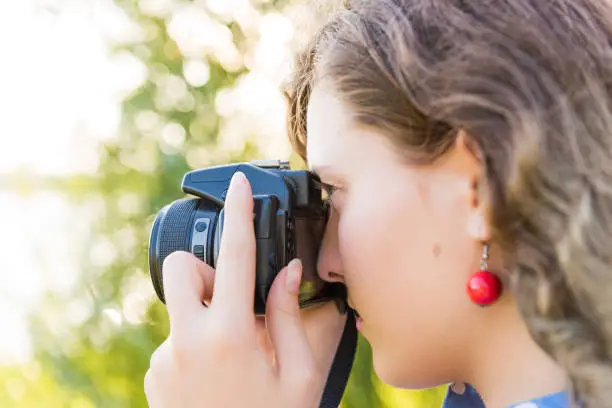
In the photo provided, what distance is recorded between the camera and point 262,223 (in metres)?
0.70

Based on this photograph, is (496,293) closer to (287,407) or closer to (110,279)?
(287,407)

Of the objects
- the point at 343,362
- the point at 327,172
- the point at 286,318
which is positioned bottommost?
the point at 343,362

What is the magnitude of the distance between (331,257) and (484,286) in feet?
0.55

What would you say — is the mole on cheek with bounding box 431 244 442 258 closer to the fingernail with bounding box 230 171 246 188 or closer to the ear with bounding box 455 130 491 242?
the ear with bounding box 455 130 491 242

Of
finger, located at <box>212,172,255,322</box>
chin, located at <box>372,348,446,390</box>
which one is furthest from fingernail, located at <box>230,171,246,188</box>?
chin, located at <box>372,348,446,390</box>

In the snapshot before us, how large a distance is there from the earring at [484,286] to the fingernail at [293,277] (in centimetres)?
16

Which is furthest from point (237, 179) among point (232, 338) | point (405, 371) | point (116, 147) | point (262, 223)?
point (116, 147)

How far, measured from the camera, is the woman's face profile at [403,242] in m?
0.67

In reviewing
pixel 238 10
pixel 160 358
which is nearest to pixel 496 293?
pixel 160 358

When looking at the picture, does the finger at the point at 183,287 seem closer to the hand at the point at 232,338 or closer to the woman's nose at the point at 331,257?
the hand at the point at 232,338

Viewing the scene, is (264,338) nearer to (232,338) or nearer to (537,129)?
(232,338)

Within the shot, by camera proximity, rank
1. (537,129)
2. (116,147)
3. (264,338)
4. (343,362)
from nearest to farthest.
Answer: (537,129) < (264,338) < (343,362) < (116,147)

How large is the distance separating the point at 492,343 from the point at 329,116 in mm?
267

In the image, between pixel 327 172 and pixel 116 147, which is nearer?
pixel 327 172
